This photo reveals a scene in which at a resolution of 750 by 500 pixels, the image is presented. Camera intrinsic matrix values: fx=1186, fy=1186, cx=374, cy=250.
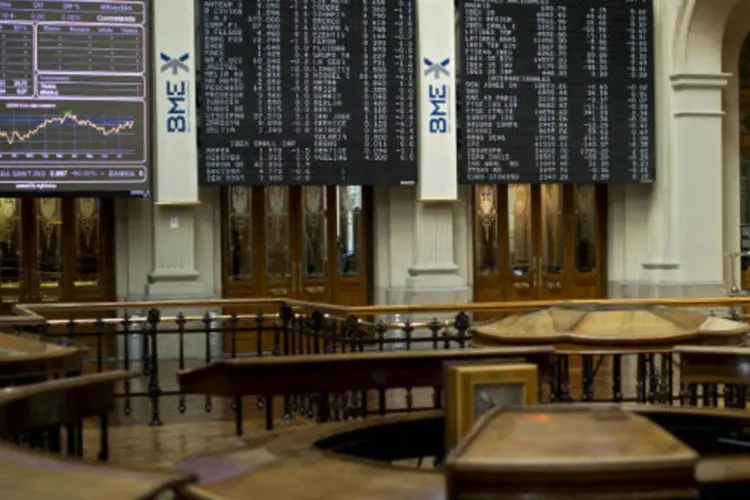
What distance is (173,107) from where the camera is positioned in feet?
40.8

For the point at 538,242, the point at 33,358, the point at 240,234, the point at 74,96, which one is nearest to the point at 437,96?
the point at 538,242

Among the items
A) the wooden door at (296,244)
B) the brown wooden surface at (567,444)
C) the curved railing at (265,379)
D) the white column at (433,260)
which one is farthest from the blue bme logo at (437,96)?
the brown wooden surface at (567,444)

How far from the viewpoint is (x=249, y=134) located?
41.1 feet

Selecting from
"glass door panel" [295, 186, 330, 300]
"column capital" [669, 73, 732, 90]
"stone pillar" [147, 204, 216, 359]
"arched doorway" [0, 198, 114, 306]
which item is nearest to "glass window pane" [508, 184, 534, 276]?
"column capital" [669, 73, 732, 90]

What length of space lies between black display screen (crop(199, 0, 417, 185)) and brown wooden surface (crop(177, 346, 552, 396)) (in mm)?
8310

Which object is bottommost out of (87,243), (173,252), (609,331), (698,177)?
(609,331)

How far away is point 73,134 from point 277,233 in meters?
2.66

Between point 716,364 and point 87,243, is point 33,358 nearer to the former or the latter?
point 716,364

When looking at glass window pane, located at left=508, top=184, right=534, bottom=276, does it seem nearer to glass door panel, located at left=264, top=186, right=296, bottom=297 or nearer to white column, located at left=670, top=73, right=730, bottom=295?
white column, located at left=670, top=73, right=730, bottom=295

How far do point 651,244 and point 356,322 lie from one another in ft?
22.2

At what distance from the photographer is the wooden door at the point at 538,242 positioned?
1407cm

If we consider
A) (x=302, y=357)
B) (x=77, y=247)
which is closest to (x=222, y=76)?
(x=77, y=247)

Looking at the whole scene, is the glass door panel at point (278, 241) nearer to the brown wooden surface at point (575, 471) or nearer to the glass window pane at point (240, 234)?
the glass window pane at point (240, 234)

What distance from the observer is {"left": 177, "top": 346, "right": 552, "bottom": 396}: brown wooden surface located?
4.17 metres
